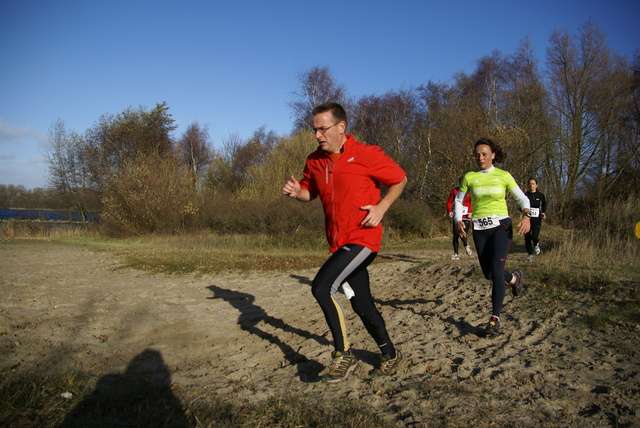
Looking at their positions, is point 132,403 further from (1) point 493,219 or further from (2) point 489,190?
(2) point 489,190

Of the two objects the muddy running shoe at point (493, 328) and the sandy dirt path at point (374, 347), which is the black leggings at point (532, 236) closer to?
the sandy dirt path at point (374, 347)

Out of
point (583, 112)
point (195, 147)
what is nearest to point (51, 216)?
point (195, 147)

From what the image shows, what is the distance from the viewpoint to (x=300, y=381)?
3.92 m

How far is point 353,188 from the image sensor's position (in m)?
3.70

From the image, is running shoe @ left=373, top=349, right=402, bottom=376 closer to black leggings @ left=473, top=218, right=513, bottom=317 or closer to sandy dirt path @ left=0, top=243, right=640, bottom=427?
sandy dirt path @ left=0, top=243, right=640, bottom=427

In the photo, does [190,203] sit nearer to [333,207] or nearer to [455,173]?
[455,173]

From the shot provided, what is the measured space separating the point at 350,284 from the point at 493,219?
2.29 metres

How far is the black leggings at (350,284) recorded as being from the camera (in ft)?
12.1

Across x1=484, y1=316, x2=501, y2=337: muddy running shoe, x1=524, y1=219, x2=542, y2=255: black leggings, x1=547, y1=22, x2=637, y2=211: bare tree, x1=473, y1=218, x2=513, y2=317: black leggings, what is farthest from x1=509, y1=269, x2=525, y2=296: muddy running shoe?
x1=547, y1=22, x2=637, y2=211: bare tree

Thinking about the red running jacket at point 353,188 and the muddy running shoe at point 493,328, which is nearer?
the red running jacket at point 353,188

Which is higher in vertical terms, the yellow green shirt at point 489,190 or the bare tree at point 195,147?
the bare tree at point 195,147

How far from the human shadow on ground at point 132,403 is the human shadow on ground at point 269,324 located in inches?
46.5

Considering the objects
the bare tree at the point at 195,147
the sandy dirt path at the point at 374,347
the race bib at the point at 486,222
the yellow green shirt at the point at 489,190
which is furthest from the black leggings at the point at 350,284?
the bare tree at the point at 195,147

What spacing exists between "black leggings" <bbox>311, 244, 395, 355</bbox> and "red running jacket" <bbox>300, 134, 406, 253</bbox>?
0.37 feet
